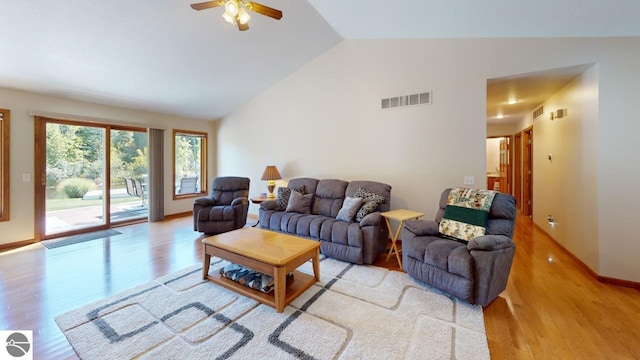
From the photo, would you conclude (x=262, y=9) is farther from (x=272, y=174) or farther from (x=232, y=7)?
(x=272, y=174)

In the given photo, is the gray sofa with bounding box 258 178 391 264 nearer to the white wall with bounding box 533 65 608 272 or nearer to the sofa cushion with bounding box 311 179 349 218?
the sofa cushion with bounding box 311 179 349 218

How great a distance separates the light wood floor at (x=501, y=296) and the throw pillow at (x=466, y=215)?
0.67 metres

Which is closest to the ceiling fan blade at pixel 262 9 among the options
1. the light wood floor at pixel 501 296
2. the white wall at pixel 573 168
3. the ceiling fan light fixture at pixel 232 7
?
the ceiling fan light fixture at pixel 232 7

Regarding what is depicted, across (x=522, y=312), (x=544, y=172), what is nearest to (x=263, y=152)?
(x=522, y=312)

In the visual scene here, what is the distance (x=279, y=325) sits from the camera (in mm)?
2004

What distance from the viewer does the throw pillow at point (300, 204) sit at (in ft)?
13.3

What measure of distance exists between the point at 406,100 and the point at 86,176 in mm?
5732

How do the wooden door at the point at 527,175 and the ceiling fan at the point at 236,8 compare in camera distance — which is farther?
the wooden door at the point at 527,175

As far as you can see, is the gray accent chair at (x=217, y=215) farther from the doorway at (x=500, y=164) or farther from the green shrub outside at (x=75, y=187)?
the doorway at (x=500, y=164)

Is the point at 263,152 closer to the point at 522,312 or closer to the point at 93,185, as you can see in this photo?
the point at 93,185

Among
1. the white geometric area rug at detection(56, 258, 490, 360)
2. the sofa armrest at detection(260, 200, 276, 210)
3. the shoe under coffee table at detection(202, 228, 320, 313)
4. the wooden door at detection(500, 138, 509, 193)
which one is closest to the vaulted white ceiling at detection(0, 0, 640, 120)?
the sofa armrest at detection(260, 200, 276, 210)

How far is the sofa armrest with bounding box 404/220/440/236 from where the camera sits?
8.99 ft

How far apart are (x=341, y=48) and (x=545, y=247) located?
4534 millimetres

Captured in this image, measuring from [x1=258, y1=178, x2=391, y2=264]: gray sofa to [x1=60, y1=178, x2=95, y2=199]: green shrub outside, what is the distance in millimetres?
3321
